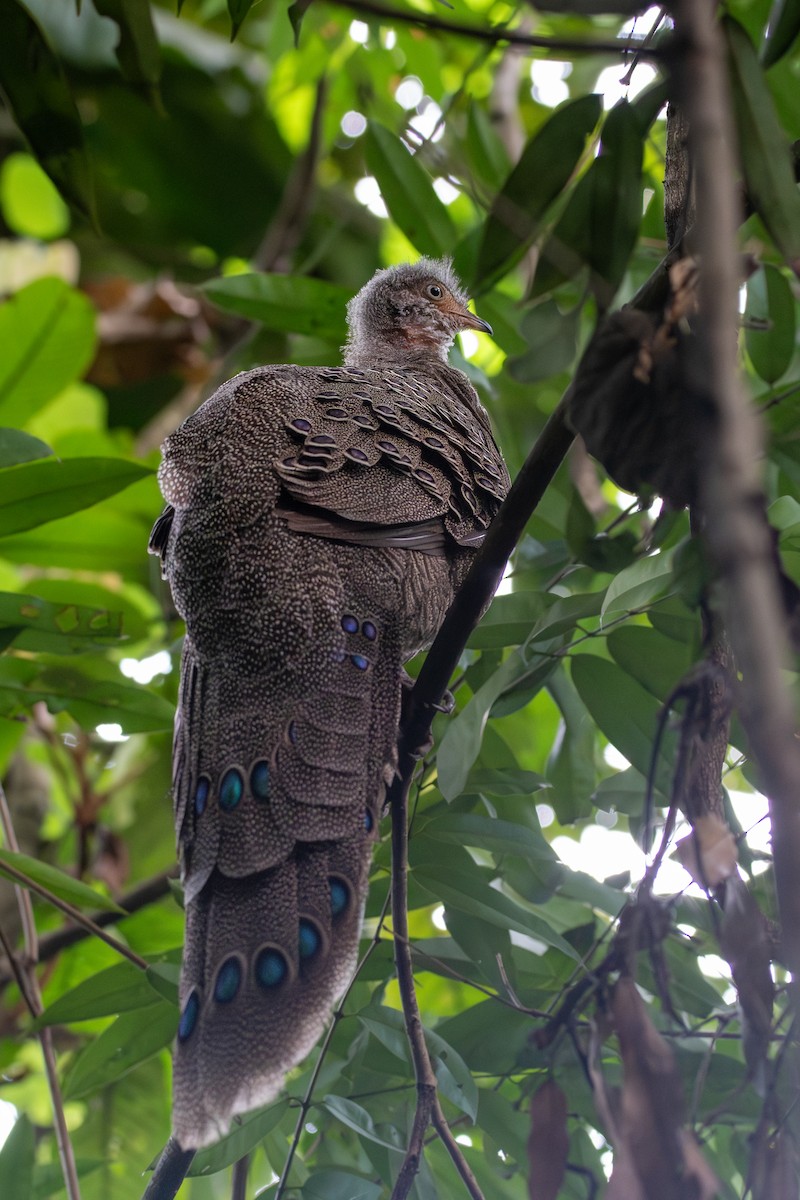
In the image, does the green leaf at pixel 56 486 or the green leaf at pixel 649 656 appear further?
the green leaf at pixel 56 486

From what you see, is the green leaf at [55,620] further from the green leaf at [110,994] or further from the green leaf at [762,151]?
the green leaf at [762,151]

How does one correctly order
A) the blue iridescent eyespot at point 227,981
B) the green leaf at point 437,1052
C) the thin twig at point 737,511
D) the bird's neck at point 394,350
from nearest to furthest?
the thin twig at point 737,511 → the blue iridescent eyespot at point 227,981 → the green leaf at point 437,1052 → the bird's neck at point 394,350

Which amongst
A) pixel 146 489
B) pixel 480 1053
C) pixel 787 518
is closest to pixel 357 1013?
pixel 480 1053

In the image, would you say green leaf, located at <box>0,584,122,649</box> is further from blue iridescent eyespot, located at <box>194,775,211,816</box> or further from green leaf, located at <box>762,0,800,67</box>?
green leaf, located at <box>762,0,800,67</box>

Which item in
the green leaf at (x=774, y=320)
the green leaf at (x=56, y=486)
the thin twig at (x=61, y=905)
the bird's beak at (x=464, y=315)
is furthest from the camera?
the bird's beak at (x=464, y=315)

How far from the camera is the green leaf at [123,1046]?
8.57 feet

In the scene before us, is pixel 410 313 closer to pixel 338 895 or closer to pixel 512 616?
pixel 512 616

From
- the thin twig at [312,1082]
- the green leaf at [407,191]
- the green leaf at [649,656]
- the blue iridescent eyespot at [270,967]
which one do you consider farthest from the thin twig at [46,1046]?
the green leaf at [407,191]

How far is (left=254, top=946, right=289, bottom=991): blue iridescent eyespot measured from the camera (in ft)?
6.20

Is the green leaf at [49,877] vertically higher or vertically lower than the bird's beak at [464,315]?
lower

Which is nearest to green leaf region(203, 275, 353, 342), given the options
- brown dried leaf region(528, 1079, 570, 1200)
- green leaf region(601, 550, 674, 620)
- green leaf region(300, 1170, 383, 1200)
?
green leaf region(601, 550, 674, 620)

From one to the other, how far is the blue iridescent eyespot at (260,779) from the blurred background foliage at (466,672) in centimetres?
31

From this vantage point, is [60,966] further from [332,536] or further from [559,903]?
[332,536]

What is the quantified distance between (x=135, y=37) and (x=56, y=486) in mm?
1046
